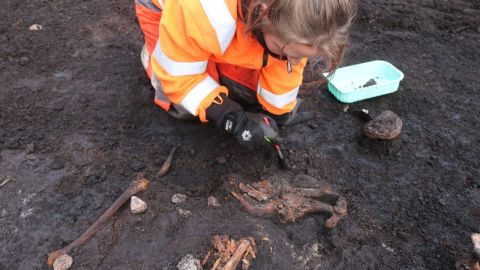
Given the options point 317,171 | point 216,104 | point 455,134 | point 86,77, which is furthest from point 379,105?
point 86,77

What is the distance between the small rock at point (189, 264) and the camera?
6.11 feet

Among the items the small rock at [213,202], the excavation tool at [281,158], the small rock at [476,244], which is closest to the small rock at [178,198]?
the small rock at [213,202]

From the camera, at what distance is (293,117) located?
9.98 ft

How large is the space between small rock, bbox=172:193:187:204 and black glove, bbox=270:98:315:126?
39.0 inches

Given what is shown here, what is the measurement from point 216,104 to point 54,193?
1.08 m

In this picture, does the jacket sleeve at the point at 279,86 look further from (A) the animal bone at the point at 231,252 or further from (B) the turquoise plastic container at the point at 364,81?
(A) the animal bone at the point at 231,252

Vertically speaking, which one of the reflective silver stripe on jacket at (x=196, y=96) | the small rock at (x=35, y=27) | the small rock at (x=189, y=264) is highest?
the reflective silver stripe on jacket at (x=196, y=96)

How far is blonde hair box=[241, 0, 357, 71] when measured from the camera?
67.7 inches

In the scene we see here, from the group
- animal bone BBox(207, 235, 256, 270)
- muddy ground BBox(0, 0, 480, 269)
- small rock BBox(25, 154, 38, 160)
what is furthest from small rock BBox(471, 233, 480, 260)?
small rock BBox(25, 154, 38, 160)

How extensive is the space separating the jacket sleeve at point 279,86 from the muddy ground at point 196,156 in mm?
262

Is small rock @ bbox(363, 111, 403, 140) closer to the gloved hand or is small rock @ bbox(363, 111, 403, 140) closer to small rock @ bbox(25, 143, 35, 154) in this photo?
the gloved hand

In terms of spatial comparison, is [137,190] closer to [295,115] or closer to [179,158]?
[179,158]

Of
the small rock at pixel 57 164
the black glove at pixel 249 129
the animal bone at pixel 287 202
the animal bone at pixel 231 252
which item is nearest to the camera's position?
the animal bone at pixel 231 252

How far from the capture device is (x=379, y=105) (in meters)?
3.28
